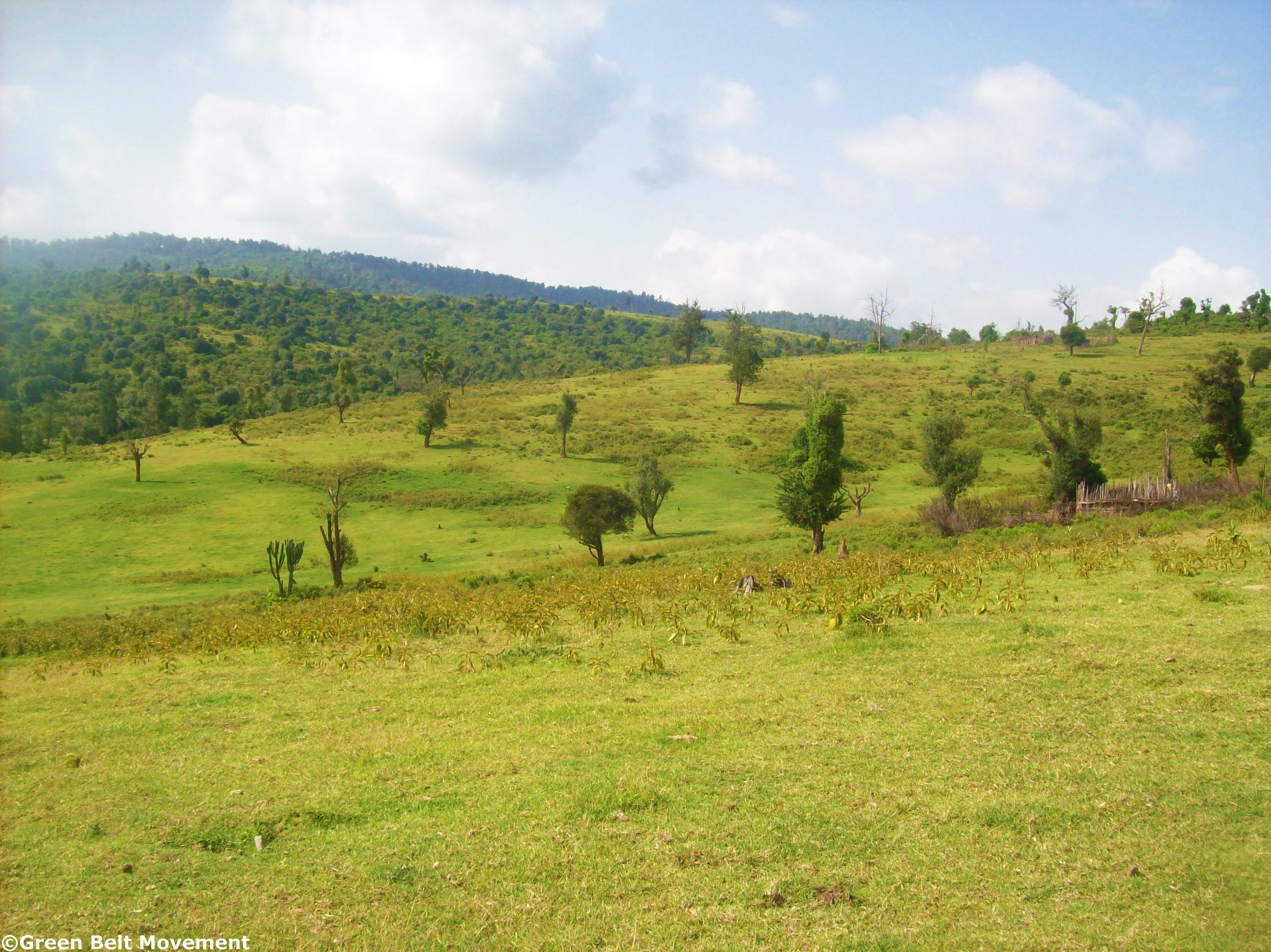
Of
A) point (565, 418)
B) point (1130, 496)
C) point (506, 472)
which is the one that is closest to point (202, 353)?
point (565, 418)

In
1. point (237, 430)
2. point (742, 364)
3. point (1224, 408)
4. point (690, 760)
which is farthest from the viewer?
point (742, 364)

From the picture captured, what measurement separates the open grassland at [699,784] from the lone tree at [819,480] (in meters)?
17.3

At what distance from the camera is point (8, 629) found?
25359 millimetres

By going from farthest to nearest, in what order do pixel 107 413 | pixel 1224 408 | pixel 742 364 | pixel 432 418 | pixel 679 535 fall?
pixel 107 413, pixel 742 364, pixel 432 418, pixel 679 535, pixel 1224 408

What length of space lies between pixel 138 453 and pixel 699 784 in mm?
63024

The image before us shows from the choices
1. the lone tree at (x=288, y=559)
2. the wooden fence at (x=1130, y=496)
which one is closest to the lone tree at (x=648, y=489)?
the lone tree at (x=288, y=559)

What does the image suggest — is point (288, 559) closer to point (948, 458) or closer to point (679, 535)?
point (679, 535)

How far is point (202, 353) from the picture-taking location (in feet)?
431

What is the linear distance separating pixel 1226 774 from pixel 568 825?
6220mm

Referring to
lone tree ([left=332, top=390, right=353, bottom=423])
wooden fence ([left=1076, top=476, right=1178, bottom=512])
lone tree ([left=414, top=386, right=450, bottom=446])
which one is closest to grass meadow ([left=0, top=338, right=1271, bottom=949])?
wooden fence ([left=1076, top=476, right=1178, bottom=512])

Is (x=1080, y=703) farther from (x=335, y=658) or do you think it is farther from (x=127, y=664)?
(x=127, y=664)

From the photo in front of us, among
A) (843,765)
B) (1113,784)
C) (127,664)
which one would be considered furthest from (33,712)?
(1113,784)

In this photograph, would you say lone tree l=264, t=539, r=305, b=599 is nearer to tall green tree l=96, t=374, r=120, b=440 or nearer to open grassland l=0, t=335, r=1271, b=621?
open grassland l=0, t=335, r=1271, b=621

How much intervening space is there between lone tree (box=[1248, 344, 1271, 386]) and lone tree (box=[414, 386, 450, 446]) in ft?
240
